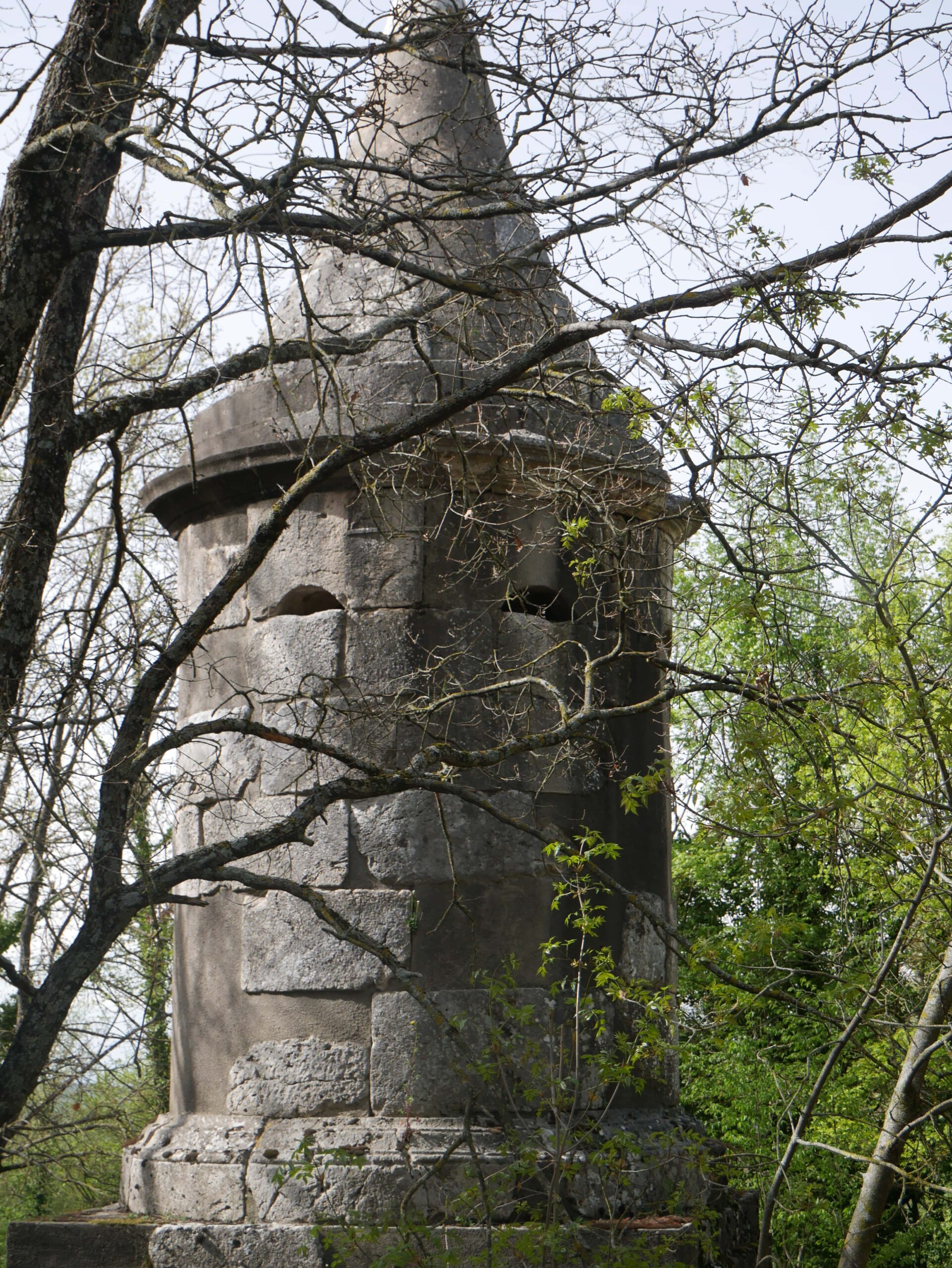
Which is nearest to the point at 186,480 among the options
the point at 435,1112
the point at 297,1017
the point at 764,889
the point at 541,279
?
the point at 541,279

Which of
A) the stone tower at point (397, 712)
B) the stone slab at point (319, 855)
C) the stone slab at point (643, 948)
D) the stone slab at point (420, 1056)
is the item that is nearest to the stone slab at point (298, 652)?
the stone tower at point (397, 712)

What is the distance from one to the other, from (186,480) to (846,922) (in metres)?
2.78

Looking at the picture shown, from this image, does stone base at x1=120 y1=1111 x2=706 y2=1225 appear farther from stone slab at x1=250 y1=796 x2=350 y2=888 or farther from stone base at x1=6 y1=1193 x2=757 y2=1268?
stone slab at x1=250 y1=796 x2=350 y2=888

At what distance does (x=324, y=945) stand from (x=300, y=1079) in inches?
16.3

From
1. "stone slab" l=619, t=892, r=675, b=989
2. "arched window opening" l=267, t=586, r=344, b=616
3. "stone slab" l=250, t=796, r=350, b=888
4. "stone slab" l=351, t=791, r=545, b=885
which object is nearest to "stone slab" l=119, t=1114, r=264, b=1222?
"stone slab" l=250, t=796, r=350, b=888

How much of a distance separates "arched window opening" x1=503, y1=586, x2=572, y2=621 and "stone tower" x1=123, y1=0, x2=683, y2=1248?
1 centimetres

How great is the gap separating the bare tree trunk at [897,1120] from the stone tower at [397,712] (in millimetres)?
736

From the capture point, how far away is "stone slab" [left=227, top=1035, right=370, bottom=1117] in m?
4.04

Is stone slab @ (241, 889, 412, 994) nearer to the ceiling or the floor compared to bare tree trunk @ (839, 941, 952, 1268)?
nearer to the ceiling

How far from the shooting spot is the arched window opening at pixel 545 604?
455 cm

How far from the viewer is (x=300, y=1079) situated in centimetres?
409

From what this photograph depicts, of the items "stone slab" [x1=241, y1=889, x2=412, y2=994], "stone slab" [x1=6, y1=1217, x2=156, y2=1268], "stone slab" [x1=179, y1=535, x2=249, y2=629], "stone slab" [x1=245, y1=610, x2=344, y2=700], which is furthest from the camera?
"stone slab" [x1=179, y1=535, x2=249, y2=629]

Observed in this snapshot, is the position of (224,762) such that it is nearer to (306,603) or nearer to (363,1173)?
(306,603)

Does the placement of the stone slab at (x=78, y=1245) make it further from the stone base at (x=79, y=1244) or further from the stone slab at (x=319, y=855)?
the stone slab at (x=319, y=855)
